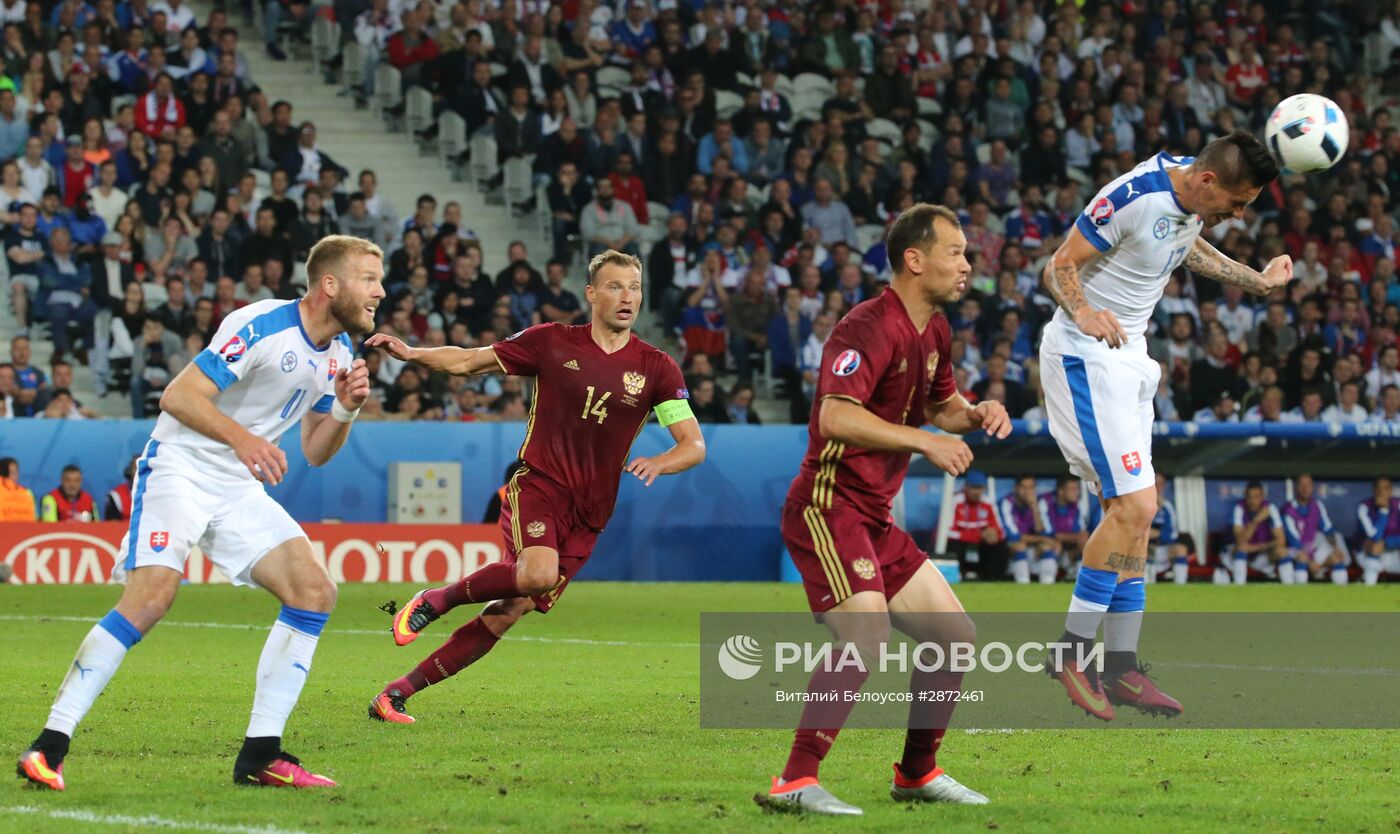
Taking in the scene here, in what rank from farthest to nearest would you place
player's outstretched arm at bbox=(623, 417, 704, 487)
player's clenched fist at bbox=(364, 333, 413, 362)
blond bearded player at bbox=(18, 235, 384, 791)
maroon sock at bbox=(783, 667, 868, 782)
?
player's outstretched arm at bbox=(623, 417, 704, 487)
player's clenched fist at bbox=(364, 333, 413, 362)
blond bearded player at bbox=(18, 235, 384, 791)
maroon sock at bbox=(783, 667, 868, 782)

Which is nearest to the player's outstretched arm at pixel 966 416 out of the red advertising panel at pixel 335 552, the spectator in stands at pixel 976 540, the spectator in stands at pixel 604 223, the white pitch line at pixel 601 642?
the white pitch line at pixel 601 642

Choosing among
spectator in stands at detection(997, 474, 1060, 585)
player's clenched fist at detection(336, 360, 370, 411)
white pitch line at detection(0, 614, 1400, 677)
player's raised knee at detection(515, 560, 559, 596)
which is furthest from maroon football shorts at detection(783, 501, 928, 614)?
spectator in stands at detection(997, 474, 1060, 585)

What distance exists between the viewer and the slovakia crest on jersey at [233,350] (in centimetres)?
682

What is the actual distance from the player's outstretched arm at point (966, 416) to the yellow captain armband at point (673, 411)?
246 cm

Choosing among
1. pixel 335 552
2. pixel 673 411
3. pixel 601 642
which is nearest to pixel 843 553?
pixel 673 411

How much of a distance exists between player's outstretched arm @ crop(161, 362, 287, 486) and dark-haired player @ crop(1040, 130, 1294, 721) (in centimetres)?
391

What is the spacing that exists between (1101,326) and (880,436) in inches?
104

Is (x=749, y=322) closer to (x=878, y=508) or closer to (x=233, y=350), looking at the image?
(x=233, y=350)

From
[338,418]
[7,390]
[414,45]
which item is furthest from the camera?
[414,45]

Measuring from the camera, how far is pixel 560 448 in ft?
30.0

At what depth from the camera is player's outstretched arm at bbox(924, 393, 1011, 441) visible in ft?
20.8

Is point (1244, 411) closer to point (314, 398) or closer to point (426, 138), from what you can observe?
point (426, 138)

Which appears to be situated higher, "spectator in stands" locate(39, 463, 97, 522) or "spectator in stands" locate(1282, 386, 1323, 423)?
"spectator in stands" locate(1282, 386, 1323, 423)

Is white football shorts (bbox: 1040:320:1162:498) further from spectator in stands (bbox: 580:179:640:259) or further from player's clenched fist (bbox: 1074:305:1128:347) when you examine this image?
spectator in stands (bbox: 580:179:640:259)
